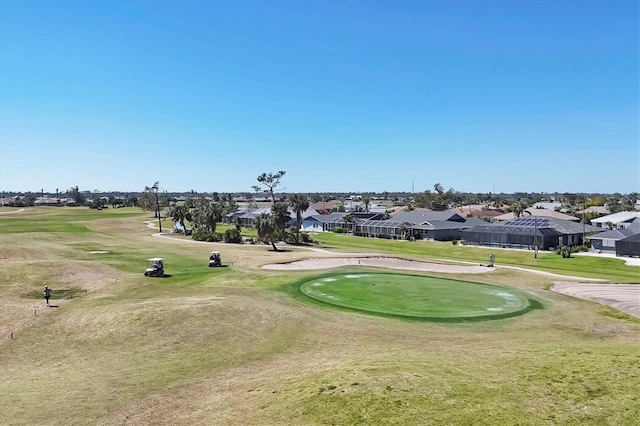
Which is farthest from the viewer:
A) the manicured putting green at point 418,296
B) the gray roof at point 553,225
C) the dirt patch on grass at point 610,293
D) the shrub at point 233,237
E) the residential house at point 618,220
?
the residential house at point 618,220

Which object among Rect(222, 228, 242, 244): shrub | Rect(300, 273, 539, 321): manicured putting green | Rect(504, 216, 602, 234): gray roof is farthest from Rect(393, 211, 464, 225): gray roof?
Rect(300, 273, 539, 321): manicured putting green

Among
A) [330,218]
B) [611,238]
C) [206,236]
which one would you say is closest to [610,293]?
[611,238]

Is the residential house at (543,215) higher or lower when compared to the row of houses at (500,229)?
higher

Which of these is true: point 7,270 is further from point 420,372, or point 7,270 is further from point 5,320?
point 420,372

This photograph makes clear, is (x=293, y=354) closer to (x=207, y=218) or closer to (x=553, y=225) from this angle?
(x=553, y=225)

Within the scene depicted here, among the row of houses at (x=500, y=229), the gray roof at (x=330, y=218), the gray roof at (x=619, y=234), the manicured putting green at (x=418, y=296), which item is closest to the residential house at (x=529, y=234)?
the row of houses at (x=500, y=229)

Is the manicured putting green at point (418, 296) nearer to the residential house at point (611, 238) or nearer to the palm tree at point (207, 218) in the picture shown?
the residential house at point (611, 238)

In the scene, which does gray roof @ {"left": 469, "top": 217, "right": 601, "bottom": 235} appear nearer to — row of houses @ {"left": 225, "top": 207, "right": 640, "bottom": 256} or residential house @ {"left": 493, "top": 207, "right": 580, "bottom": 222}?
row of houses @ {"left": 225, "top": 207, "right": 640, "bottom": 256}
